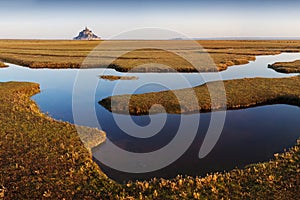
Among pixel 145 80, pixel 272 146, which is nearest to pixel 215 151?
pixel 272 146

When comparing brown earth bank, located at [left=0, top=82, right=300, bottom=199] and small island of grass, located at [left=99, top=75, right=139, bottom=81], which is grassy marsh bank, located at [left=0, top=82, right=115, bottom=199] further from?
small island of grass, located at [left=99, top=75, right=139, bottom=81]

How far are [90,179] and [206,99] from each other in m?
19.8

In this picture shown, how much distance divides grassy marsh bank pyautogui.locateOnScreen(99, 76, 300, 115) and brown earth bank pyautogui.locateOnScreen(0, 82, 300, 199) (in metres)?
11.1

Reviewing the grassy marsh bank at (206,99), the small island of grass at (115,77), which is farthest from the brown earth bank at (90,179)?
the small island of grass at (115,77)

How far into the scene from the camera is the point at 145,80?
49.5 meters

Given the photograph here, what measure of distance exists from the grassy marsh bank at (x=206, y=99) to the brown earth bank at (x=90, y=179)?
36.5 ft

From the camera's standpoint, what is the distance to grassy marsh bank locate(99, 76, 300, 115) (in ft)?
98.0

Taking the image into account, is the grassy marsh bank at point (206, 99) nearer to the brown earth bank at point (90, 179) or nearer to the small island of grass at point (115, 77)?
the brown earth bank at point (90, 179)

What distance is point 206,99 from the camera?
32.0 metres

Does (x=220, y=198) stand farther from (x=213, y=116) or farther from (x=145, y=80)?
(x=145, y=80)

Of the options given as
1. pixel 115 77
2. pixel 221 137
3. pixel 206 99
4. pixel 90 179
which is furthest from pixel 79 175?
pixel 115 77

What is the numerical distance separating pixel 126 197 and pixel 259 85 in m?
31.0

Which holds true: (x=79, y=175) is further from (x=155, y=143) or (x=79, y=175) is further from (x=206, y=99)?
(x=206, y=99)

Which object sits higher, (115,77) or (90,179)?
(115,77)
